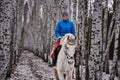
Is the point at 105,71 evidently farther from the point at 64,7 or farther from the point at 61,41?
the point at 61,41

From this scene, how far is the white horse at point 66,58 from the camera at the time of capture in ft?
26.9

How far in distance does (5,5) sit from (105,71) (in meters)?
11.5

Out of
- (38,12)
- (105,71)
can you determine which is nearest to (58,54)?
(105,71)

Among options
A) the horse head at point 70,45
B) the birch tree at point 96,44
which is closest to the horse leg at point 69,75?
the horse head at point 70,45

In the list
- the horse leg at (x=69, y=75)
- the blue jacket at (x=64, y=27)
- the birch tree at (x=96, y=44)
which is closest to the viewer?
the horse leg at (x=69, y=75)

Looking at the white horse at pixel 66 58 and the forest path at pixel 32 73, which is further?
the forest path at pixel 32 73

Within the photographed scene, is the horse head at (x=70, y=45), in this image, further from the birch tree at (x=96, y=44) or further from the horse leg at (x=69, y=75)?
the birch tree at (x=96, y=44)

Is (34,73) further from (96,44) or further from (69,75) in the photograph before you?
(69,75)

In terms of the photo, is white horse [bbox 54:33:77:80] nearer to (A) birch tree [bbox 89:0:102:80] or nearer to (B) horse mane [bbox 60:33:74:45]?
(B) horse mane [bbox 60:33:74:45]

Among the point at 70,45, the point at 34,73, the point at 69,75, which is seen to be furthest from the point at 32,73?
the point at 70,45

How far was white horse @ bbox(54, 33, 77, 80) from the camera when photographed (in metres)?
8.20

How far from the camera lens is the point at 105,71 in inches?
699

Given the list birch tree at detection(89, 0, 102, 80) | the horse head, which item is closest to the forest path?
birch tree at detection(89, 0, 102, 80)

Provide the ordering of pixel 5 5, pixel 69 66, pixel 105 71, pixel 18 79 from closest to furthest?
1. pixel 5 5
2. pixel 69 66
3. pixel 18 79
4. pixel 105 71
